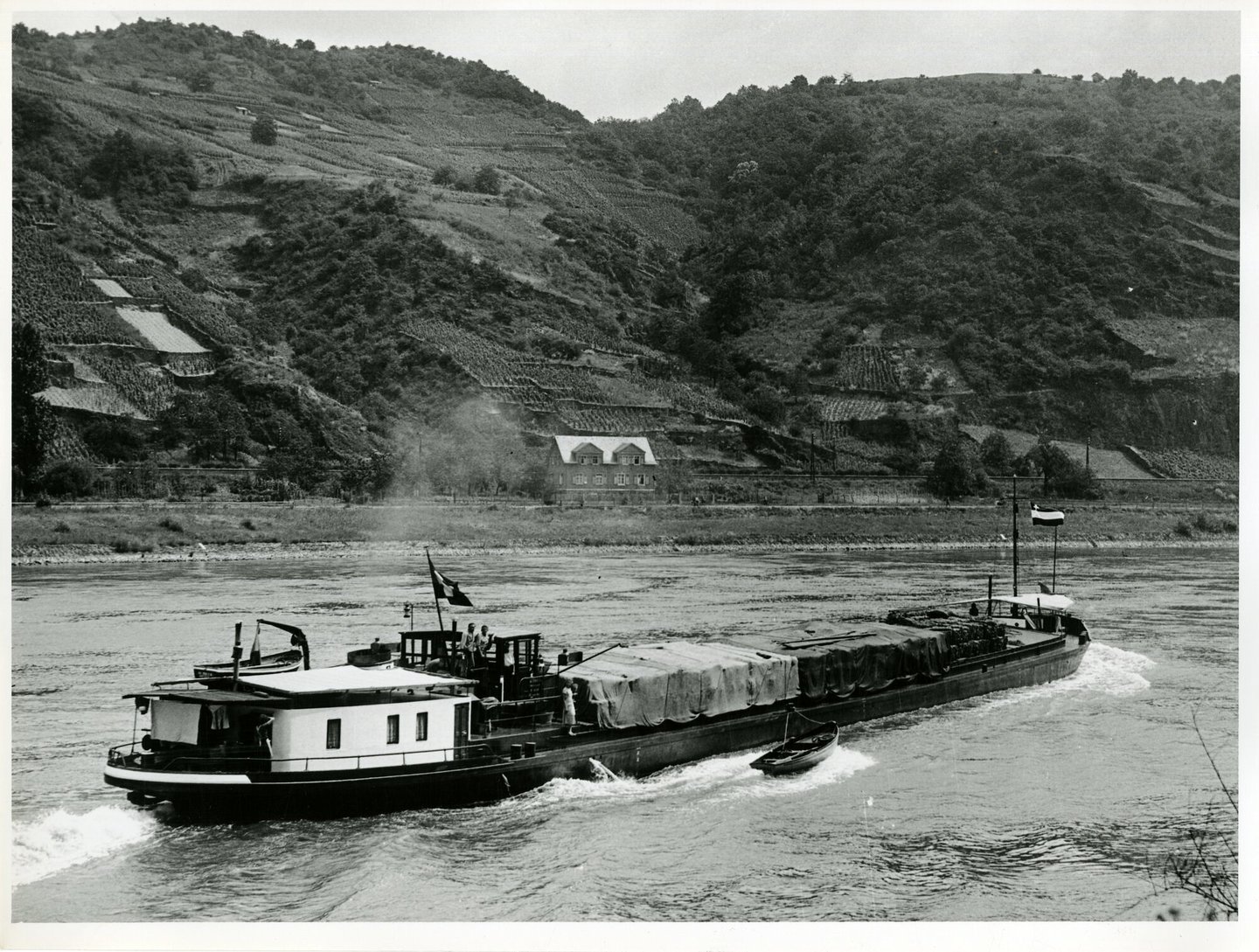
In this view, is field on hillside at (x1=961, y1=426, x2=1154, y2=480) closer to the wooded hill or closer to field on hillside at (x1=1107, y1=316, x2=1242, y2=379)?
the wooded hill

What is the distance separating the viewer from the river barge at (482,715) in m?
17.0

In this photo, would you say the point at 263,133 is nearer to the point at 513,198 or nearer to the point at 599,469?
the point at 513,198

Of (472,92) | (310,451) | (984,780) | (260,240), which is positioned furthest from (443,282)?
(984,780)

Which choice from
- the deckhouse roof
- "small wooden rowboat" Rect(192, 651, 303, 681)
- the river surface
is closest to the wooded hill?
the river surface

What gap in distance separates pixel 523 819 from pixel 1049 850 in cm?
717

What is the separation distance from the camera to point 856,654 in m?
23.6

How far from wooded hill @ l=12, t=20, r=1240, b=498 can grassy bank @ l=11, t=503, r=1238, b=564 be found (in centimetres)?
→ 793

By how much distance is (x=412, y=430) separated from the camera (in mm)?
79312

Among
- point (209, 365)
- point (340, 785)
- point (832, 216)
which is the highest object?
point (832, 216)

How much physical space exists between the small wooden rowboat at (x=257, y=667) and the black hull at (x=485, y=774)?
6.38 ft

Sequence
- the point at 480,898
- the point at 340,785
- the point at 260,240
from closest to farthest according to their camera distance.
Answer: the point at 480,898 < the point at 340,785 < the point at 260,240

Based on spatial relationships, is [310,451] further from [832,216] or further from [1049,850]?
[832,216]

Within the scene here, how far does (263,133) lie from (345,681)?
118 meters
